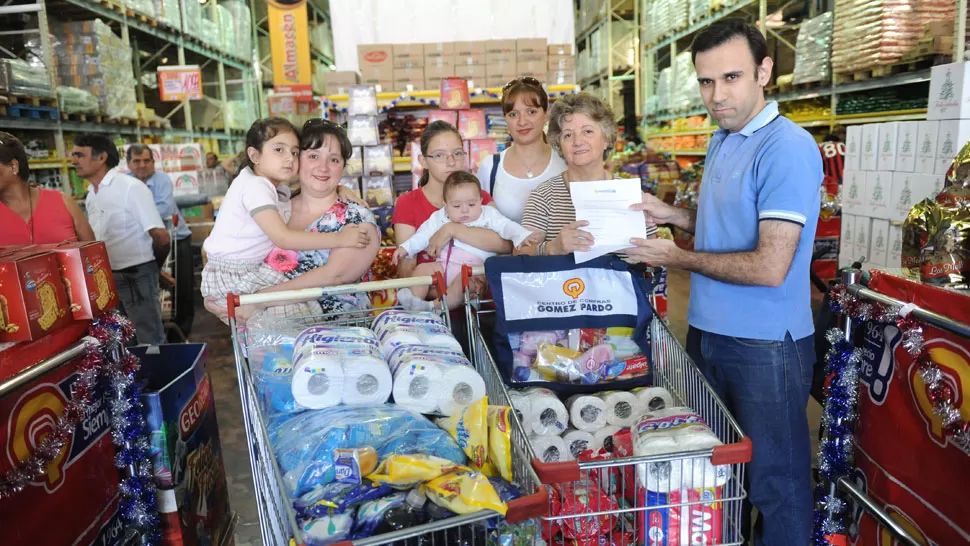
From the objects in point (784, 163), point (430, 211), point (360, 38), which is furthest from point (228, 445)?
point (360, 38)

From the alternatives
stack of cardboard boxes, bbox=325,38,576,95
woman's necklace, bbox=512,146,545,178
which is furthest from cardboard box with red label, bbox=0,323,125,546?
stack of cardboard boxes, bbox=325,38,576,95

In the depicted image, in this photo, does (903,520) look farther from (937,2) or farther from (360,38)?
(360,38)

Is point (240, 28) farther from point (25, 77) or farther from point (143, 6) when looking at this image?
point (25, 77)

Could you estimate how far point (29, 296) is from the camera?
1.67 metres

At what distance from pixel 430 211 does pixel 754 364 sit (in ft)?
4.91

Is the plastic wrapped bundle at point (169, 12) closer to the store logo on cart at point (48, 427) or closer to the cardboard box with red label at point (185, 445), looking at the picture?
the cardboard box with red label at point (185, 445)

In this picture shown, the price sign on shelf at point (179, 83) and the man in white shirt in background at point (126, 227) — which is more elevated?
the price sign on shelf at point (179, 83)

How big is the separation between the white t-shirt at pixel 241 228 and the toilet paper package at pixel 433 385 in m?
1.03

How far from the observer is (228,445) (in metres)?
3.85

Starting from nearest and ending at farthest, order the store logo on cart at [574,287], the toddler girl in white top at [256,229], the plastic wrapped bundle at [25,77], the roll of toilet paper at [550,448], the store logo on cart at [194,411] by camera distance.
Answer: the roll of toilet paper at [550,448] → the store logo on cart at [574,287] → the store logo on cart at [194,411] → the toddler girl in white top at [256,229] → the plastic wrapped bundle at [25,77]

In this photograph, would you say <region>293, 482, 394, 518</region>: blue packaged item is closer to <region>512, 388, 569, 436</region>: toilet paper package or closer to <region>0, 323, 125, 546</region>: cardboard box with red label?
<region>512, 388, 569, 436</region>: toilet paper package

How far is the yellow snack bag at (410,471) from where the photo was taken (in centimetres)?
138

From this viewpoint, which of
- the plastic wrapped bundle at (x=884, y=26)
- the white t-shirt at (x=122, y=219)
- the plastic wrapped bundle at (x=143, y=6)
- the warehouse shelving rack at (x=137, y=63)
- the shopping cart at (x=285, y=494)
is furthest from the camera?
the plastic wrapped bundle at (x=143, y=6)

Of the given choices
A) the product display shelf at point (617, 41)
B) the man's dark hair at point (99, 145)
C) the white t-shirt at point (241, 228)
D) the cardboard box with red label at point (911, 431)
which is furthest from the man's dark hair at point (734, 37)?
the product display shelf at point (617, 41)
